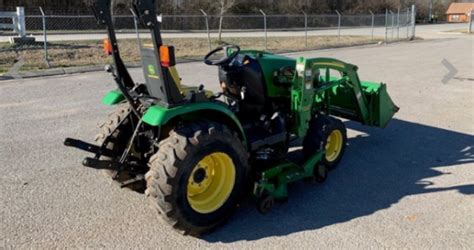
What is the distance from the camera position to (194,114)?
366 cm

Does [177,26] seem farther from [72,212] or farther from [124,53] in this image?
[72,212]

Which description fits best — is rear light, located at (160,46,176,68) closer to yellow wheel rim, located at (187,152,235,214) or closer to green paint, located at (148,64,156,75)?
green paint, located at (148,64,156,75)

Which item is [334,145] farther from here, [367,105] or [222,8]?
[222,8]

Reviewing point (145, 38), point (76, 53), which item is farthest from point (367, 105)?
point (76, 53)

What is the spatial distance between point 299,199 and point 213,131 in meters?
1.27

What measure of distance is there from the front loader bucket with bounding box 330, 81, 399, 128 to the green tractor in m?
0.16

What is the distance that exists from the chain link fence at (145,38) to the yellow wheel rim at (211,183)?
201 cm

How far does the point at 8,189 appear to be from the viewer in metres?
4.32

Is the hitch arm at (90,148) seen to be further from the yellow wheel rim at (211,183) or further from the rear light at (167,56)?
the rear light at (167,56)

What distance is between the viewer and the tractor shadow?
3732 millimetres

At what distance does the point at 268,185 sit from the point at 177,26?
26855mm

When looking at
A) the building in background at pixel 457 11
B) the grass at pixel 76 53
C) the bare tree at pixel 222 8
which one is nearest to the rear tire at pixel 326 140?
the grass at pixel 76 53

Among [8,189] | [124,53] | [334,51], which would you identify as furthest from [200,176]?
[334,51]

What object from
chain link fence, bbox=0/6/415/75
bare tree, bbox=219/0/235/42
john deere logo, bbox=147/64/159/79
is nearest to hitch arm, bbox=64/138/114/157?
john deere logo, bbox=147/64/159/79
